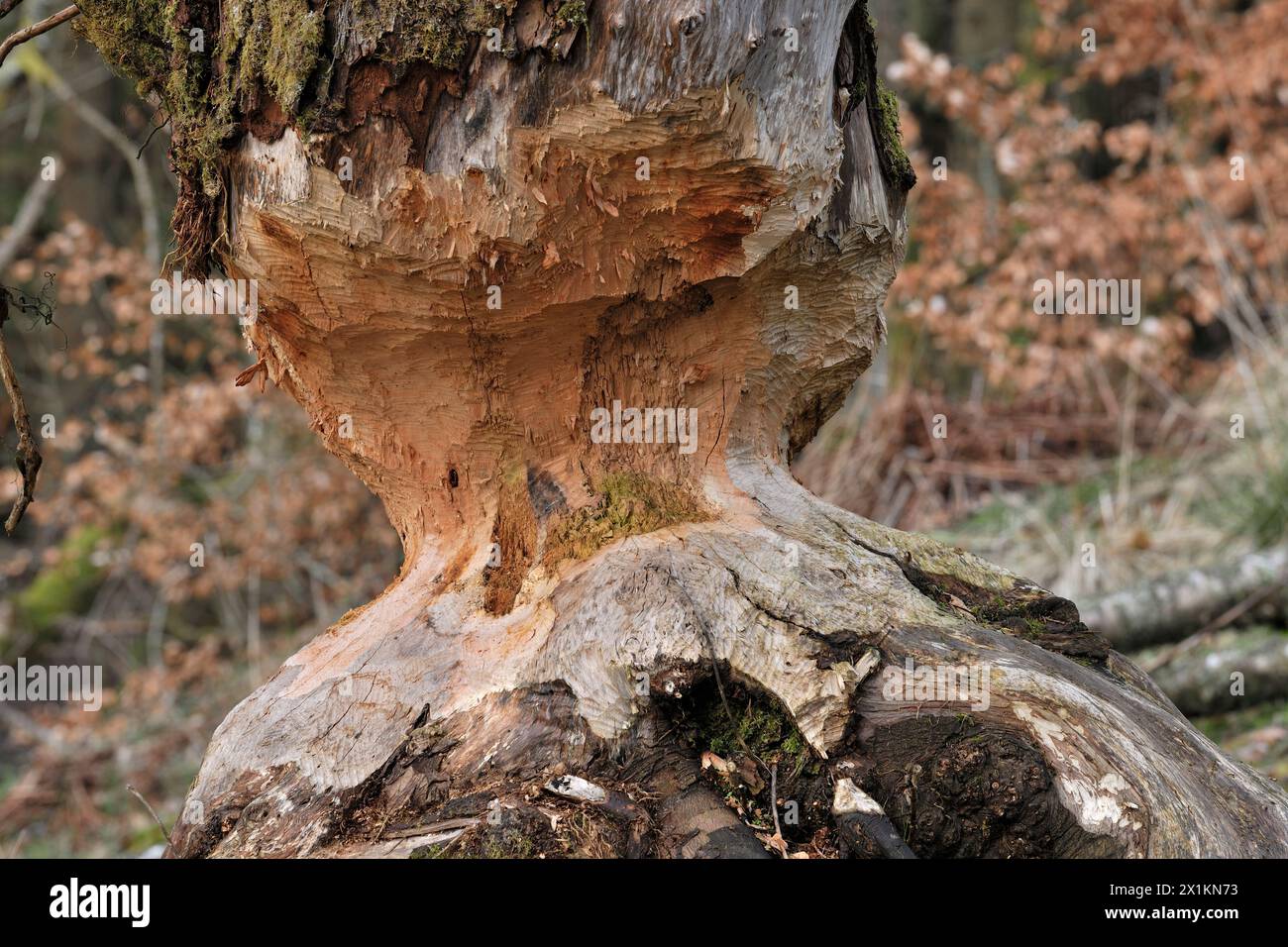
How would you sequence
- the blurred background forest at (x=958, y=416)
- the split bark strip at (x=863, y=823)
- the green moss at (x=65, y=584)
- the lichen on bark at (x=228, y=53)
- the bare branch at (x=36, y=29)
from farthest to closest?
the green moss at (x=65, y=584), the blurred background forest at (x=958, y=416), the bare branch at (x=36, y=29), the lichen on bark at (x=228, y=53), the split bark strip at (x=863, y=823)

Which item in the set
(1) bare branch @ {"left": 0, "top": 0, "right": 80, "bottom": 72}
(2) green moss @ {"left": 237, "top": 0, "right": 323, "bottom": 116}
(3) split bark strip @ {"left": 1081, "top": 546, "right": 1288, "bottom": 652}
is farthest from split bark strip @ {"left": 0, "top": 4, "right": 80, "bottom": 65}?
(3) split bark strip @ {"left": 1081, "top": 546, "right": 1288, "bottom": 652}

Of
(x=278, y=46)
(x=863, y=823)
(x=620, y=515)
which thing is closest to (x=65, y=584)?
(x=620, y=515)

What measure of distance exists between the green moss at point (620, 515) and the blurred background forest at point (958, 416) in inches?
130

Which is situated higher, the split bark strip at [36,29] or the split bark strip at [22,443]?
the split bark strip at [36,29]

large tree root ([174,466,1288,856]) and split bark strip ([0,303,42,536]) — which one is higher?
split bark strip ([0,303,42,536])

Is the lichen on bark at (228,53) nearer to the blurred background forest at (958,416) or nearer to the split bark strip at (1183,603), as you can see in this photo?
the split bark strip at (1183,603)

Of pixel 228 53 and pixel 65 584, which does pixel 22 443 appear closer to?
pixel 228 53

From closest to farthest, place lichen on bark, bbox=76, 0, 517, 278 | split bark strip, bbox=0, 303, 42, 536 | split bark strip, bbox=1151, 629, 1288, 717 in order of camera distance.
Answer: lichen on bark, bbox=76, 0, 517, 278, split bark strip, bbox=0, 303, 42, 536, split bark strip, bbox=1151, 629, 1288, 717

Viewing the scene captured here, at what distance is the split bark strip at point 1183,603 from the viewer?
4082mm

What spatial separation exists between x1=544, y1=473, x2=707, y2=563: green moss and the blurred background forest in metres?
3.29

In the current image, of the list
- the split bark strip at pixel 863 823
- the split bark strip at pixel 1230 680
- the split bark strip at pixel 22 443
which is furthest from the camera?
the split bark strip at pixel 1230 680

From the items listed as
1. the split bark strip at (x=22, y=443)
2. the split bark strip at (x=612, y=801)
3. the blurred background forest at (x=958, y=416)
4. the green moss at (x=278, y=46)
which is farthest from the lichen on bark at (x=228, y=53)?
the blurred background forest at (x=958, y=416)

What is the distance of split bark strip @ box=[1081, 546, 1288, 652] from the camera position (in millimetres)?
4082

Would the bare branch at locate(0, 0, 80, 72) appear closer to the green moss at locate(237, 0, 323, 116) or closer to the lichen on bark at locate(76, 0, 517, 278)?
the lichen on bark at locate(76, 0, 517, 278)
